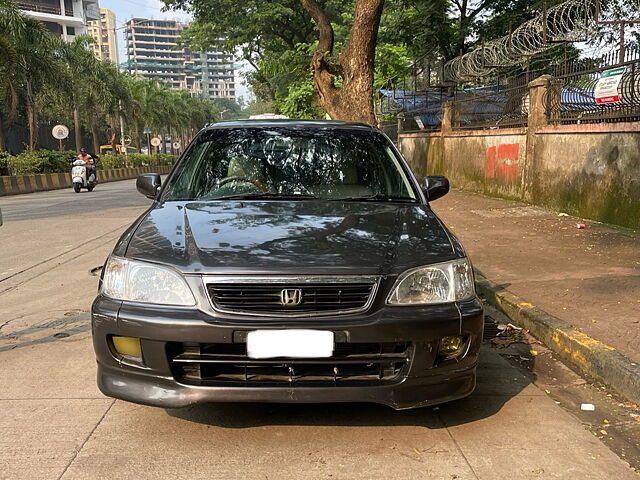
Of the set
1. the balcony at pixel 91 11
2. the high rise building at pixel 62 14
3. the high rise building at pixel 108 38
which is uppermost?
the high rise building at pixel 108 38

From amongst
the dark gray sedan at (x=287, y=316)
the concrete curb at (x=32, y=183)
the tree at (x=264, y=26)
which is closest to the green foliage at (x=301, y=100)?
the tree at (x=264, y=26)

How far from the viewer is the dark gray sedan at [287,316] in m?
2.62

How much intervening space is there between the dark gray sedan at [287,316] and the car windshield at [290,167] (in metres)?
0.70

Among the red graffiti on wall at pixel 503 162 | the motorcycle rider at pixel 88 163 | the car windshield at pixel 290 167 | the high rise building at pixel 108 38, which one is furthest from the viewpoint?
the high rise building at pixel 108 38

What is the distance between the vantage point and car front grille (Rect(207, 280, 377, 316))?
264 cm

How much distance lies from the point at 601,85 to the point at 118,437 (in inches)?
321

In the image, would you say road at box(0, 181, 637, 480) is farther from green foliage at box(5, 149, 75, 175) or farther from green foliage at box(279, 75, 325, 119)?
green foliage at box(5, 149, 75, 175)

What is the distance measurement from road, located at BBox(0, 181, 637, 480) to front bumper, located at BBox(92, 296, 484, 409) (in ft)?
0.82

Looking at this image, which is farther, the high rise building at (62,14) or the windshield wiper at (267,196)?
the high rise building at (62,14)

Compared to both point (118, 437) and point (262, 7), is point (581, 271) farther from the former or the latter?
point (262, 7)

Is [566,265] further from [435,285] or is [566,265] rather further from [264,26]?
[264,26]

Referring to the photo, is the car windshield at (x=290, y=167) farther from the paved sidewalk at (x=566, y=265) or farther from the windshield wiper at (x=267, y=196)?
the paved sidewalk at (x=566, y=265)

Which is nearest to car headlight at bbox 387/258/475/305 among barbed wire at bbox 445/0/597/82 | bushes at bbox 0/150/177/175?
barbed wire at bbox 445/0/597/82

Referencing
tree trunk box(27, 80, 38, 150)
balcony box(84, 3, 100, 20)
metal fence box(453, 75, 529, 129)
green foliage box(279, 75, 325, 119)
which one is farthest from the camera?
balcony box(84, 3, 100, 20)
